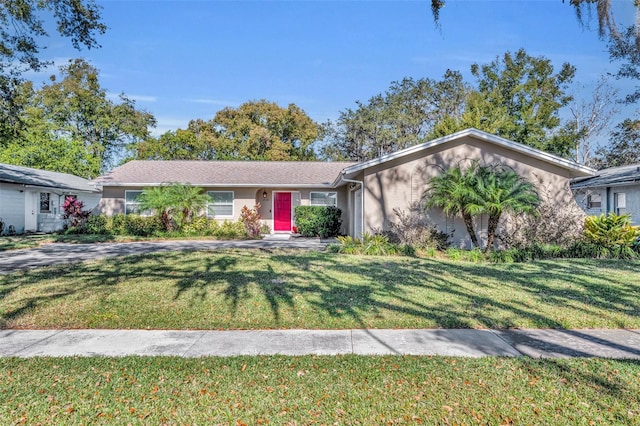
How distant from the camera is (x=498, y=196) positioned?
11.7m

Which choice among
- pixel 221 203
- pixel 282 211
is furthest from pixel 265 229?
pixel 221 203

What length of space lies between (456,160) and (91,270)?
37.2 feet

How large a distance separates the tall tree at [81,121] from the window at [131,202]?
556 inches

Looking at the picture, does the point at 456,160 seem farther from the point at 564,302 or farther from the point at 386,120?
the point at 386,120

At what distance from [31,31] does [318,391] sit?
15996mm

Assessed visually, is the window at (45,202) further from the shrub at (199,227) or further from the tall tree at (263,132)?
the tall tree at (263,132)

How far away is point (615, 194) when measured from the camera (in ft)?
57.0

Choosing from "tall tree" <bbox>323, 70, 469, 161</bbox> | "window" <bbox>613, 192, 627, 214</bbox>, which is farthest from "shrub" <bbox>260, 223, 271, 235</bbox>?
"tall tree" <bbox>323, 70, 469, 161</bbox>

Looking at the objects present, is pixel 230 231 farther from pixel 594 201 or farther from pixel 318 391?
pixel 594 201

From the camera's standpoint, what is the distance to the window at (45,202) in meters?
21.6

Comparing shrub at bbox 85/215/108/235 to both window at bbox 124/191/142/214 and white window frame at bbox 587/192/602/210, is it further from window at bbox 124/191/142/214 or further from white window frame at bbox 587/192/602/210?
white window frame at bbox 587/192/602/210

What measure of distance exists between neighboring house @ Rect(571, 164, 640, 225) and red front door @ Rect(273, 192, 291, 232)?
1295 cm

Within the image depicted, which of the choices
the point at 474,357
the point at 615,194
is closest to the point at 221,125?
the point at 615,194

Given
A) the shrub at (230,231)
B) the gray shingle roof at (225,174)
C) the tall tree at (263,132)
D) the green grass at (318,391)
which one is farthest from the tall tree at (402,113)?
the green grass at (318,391)
